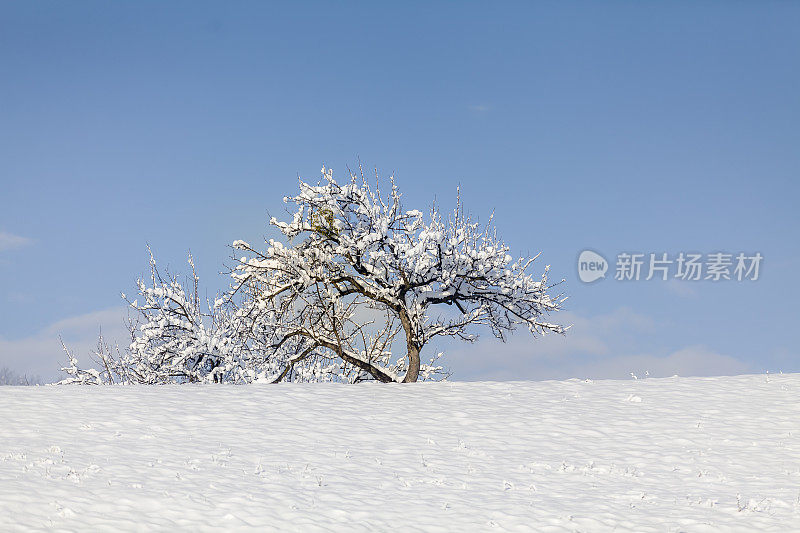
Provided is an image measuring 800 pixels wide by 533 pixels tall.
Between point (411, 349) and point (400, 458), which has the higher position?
point (411, 349)

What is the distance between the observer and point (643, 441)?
14961 millimetres

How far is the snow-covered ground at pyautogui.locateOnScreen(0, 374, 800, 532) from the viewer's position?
10328 mm

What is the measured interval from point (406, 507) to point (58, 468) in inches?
214

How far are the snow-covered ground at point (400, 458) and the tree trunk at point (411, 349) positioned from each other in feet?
7.77

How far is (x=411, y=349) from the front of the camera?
22.2 meters

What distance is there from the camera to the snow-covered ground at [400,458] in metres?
10.3

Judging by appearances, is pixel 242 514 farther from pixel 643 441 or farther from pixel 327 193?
pixel 327 193

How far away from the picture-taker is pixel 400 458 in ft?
43.8

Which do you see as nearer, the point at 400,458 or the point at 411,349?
the point at 400,458

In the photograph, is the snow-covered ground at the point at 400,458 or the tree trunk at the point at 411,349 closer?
the snow-covered ground at the point at 400,458

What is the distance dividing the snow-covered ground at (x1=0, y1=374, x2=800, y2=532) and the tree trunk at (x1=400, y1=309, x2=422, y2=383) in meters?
2.37

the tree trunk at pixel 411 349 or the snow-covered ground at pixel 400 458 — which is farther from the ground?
the tree trunk at pixel 411 349

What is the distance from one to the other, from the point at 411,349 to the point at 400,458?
352 inches

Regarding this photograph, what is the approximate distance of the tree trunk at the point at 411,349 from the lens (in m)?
22.0
